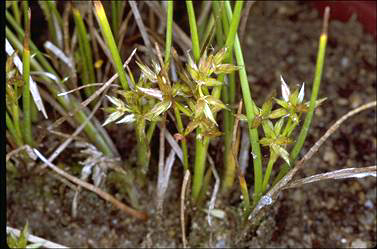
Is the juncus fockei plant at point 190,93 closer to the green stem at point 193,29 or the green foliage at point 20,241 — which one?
the green stem at point 193,29

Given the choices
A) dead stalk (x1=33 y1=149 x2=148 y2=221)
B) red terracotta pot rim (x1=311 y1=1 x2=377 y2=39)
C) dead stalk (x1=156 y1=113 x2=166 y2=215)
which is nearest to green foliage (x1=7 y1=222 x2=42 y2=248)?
dead stalk (x1=33 y1=149 x2=148 y2=221)

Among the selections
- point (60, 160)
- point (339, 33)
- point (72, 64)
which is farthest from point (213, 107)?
point (339, 33)

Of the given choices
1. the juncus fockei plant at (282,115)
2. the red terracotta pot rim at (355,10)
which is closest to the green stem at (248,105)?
the juncus fockei plant at (282,115)

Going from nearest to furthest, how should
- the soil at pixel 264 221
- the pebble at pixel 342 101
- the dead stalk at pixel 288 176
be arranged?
1. the dead stalk at pixel 288 176
2. the soil at pixel 264 221
3. the pebble at pixel 342 101

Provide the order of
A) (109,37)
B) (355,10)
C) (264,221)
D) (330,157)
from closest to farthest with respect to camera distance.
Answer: (109,37) → (264,221) → (330,157) → (355,10)

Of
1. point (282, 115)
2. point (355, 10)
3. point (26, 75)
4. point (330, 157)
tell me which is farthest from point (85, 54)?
point (355, 10)

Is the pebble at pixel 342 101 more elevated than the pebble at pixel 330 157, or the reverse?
the pebble at pixel 342 101

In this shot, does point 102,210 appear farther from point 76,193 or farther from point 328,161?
point 328,161

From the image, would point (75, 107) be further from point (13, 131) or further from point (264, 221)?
point (264, 221)

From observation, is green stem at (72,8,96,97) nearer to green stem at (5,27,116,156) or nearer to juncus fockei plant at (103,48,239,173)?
green stem at (5,27,116,156)

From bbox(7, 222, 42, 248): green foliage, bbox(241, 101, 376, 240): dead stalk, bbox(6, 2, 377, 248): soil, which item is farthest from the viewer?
bbox(6, 2, 377, 248): soil

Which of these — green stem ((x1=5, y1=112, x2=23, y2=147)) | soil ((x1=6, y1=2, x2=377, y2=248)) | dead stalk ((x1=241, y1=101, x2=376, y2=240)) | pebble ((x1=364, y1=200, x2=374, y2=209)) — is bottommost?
pebble ((x1=364, y1=200, x2=374, y2=209))
